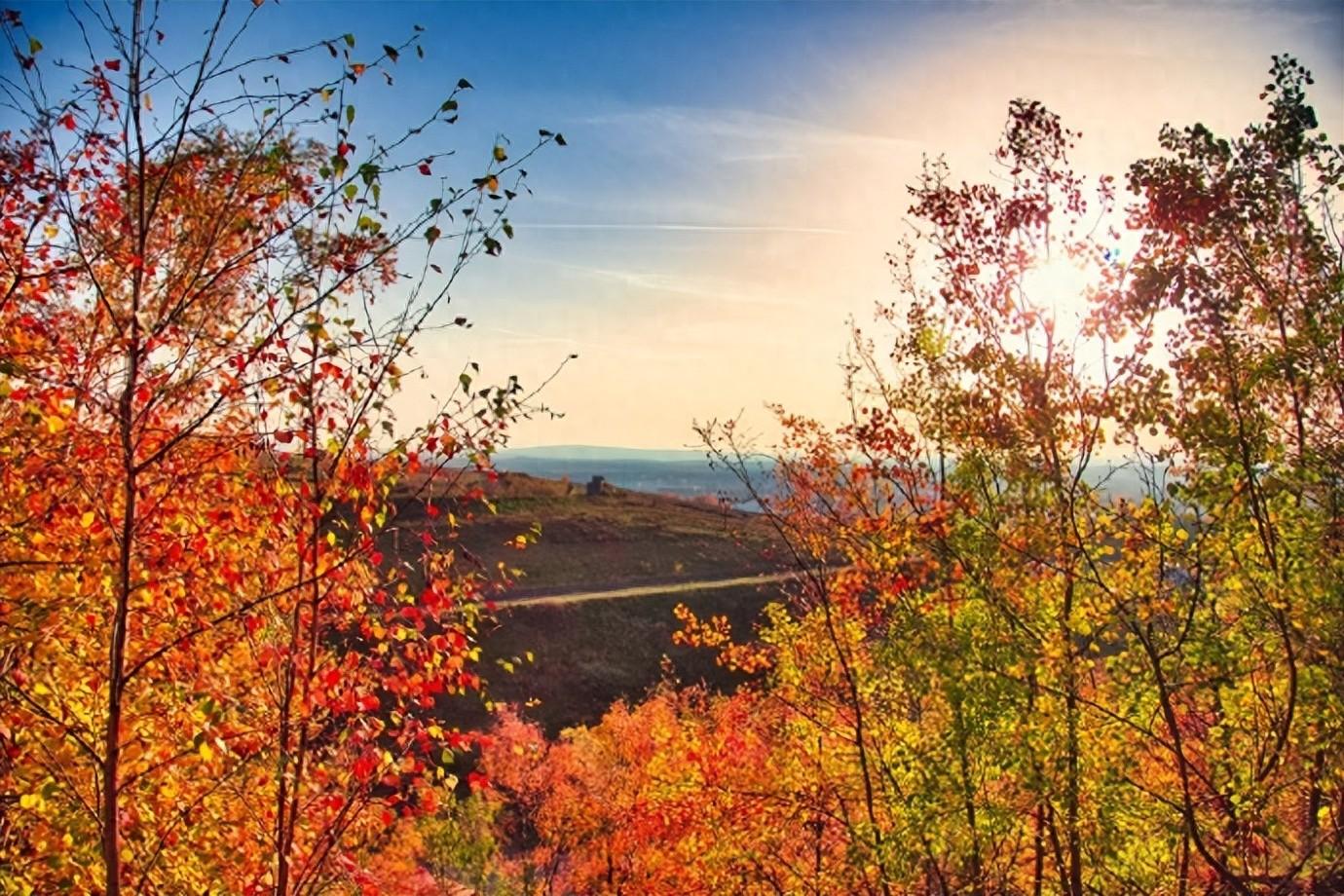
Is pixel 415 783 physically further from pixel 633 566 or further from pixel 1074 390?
pixel 633 566

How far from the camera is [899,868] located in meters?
10.4

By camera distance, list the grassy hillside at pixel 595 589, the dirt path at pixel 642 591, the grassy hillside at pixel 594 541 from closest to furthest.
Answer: the grassy hillside at pixel 595 589 → the dirt path at pixel 642 591 → the grassy hillside at pixel 594 541

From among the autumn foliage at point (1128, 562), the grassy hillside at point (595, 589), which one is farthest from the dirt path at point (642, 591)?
the autumn foliage at point (1128, 562)

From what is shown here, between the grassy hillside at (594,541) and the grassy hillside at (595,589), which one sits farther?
the grassy hillside at (594,541)

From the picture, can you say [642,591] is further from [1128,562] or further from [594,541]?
[1128,562]

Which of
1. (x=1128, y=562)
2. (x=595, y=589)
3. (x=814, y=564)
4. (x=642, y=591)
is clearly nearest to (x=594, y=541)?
(x=595, y=589)

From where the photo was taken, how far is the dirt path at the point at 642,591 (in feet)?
235

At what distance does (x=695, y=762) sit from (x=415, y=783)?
19407 millimetres

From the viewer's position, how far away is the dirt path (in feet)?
235

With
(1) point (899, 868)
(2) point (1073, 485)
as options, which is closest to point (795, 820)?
(1) point (899, 868)

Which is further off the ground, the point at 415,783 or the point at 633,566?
the point at 415,783

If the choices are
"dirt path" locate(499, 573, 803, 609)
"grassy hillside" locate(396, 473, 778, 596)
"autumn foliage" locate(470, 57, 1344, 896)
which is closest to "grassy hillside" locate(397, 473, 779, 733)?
"grassy hillside" locate(396, 473, 778, 596)

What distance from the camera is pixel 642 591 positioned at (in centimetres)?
7738

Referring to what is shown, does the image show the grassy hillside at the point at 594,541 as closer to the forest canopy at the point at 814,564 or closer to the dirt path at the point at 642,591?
the dirt path at the point at 642,591
